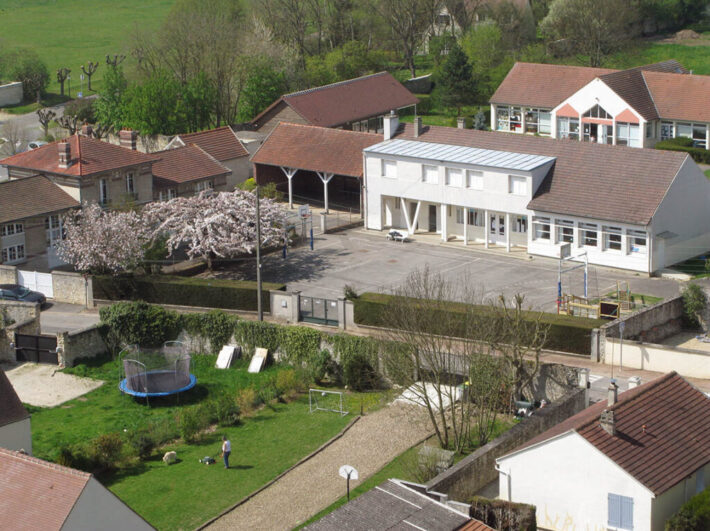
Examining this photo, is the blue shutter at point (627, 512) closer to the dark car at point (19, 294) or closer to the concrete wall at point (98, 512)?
the concrete wall at point (98, 512)

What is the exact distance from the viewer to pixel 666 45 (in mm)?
111688

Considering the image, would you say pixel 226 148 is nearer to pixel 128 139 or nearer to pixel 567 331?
pixel 128 139

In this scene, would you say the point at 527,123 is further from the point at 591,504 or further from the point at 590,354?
the point at 591,504

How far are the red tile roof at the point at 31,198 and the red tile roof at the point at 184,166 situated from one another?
19.8 ft

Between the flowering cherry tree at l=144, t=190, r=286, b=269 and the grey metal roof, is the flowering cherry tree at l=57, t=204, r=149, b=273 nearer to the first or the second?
the flowering cherry tree at l=144, t=190, r=286, b=269

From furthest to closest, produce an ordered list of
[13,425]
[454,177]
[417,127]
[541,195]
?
[417,127]
[454,177]
[541,195]
[13,425]

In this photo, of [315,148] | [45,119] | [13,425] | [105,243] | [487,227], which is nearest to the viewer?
[13,425]

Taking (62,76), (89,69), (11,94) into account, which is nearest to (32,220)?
(11,94)

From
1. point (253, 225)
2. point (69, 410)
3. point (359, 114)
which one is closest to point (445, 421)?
point (69, 410)

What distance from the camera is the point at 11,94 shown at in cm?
10438

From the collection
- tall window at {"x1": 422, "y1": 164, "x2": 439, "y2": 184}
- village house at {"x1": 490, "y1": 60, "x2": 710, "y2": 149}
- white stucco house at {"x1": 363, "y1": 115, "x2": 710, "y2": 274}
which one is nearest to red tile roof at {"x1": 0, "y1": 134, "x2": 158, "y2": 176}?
white stucco house at {"x1": 363, "y1": 115, "x2": 710, "y2": 274}

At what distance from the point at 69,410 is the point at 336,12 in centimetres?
7018

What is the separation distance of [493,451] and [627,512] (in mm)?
5897

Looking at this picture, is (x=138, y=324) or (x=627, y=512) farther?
(x=138, y=324)
